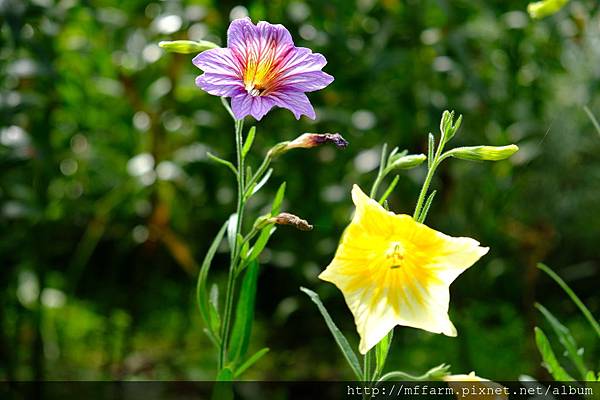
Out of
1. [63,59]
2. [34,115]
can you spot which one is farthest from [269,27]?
[63,59]

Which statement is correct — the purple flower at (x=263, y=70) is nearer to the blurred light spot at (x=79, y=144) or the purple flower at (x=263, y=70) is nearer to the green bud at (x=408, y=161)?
the green bud at (x=408, y=161)

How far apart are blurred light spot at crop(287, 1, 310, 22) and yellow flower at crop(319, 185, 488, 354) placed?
725mm

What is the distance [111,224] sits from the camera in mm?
1335

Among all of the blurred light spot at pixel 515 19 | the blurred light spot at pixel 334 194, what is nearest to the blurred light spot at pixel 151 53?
the blurred light spot at pixel 334 194

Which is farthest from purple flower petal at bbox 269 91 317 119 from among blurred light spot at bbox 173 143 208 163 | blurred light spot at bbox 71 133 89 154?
blurred light spot at bbox 71 133 89 154

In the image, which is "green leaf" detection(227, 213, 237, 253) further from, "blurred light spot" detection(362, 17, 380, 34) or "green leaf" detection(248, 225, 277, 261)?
"blurred light spot" detection(362, 17, 380, 34)

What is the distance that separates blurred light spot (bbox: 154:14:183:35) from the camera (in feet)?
3.39

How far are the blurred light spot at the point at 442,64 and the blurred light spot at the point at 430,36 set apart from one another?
3 centimetres

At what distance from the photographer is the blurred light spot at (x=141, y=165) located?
110 cm

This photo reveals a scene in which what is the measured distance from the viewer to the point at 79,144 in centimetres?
134

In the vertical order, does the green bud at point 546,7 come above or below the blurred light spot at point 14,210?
above

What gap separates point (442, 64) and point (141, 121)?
0.45 m

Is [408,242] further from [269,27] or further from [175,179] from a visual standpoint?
[175,179]

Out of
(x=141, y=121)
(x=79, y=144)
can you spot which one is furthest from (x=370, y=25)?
(x=79, y=144)
